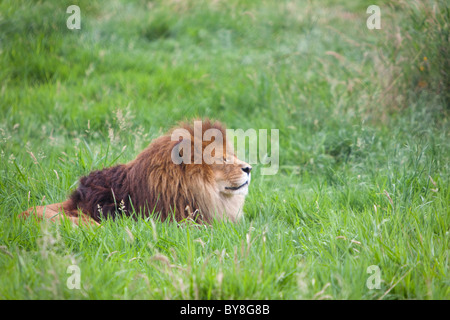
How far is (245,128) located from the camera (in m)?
6.79

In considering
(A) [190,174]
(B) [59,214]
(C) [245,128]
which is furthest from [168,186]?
(C) [245,128]

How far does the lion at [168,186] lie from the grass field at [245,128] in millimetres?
214

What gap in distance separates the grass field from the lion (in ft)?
0.70

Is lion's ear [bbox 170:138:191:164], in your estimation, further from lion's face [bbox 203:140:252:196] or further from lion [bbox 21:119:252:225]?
lion's face [bbox 203:140:252:196]

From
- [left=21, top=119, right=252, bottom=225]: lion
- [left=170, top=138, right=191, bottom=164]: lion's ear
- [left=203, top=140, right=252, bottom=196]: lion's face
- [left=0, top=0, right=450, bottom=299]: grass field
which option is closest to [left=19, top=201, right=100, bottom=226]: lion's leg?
[left=21, top=119, right=252, bottom=225]: lion

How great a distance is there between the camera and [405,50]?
6.43 metres

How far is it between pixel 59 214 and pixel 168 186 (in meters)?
0.84

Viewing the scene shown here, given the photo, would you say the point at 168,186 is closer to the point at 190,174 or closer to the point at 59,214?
the point at 190,174

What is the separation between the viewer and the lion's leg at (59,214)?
12.2 feet

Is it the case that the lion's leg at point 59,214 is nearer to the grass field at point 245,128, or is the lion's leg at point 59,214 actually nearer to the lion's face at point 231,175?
the grass field at point 245,128

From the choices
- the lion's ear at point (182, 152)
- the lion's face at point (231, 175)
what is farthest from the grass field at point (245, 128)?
the lion's ear at point (182, 152)

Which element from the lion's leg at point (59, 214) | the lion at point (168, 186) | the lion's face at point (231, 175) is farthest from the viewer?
the lion's face at point (231, 175)
